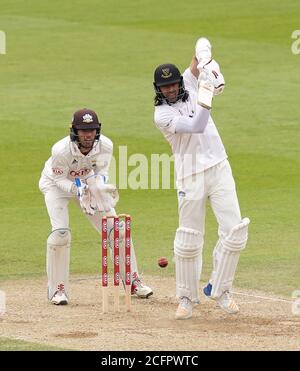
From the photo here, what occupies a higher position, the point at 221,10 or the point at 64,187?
the point at 221,10

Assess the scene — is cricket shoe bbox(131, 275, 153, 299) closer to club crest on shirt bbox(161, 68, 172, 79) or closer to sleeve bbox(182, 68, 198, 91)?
sleeve bbox(182, 68, 198, 91)

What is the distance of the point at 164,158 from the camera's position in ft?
60.4

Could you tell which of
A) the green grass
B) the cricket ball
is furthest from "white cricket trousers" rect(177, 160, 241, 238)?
the green grass

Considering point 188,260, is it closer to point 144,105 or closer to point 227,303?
point 227,303

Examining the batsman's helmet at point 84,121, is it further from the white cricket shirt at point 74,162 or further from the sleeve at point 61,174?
the sleeve at point 61,174

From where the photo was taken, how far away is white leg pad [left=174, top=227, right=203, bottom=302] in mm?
11422

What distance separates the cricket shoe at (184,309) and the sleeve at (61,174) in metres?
1.59

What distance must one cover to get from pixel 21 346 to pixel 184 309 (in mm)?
1979

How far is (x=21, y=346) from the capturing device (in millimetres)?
10023

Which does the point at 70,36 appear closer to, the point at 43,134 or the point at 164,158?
the point at 43,134

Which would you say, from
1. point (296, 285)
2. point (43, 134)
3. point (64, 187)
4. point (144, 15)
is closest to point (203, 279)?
point (296, 285)

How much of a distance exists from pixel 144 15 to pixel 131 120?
9959 millimetres

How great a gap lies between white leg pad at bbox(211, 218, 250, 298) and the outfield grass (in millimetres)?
1275

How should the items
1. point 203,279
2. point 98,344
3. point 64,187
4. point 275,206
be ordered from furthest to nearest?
point 275,206
point 203,279
point 64,187
point 98,344
